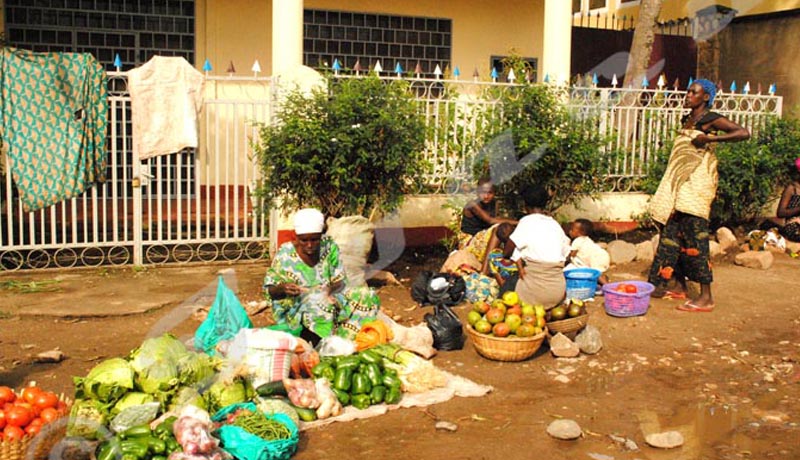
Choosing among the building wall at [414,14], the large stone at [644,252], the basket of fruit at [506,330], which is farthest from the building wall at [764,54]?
the basket of fruit at [506,330]

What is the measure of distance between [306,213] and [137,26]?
24.2 ft

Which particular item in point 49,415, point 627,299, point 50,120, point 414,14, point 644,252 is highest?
point 414,14

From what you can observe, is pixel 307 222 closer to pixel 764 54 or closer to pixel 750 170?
pixel 750 170

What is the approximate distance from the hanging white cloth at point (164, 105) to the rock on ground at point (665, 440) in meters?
6.14

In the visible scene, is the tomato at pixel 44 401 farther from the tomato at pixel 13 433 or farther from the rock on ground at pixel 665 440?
the rock on ground at pixel 665 440

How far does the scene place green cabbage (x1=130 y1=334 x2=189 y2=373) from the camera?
500 centimetres

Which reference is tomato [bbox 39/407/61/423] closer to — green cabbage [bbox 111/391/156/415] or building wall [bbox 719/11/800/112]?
green cabbage [bbox 111/391/156/415]

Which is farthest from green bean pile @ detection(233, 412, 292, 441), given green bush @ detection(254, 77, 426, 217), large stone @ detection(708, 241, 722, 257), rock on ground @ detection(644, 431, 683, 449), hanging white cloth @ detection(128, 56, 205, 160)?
large stone @ detection(708, 241, 722, 257)

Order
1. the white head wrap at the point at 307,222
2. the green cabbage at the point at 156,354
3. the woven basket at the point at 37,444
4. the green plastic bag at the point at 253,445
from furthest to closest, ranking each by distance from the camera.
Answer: the white head wrap at the point at 307,222
the green cabbage at the point at 156,354
the green plastic bag at the point at 253,445
the woven basket at the point at 37,444

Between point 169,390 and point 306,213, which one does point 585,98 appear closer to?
point 306,213

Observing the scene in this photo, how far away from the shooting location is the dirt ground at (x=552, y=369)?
15.8ft

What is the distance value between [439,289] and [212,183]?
4.61 metres

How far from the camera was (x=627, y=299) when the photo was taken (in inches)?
294

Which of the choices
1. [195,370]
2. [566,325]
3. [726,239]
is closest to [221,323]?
[195,370]
